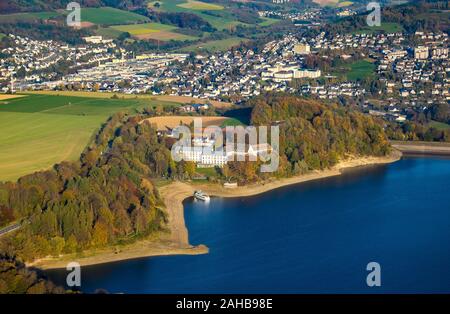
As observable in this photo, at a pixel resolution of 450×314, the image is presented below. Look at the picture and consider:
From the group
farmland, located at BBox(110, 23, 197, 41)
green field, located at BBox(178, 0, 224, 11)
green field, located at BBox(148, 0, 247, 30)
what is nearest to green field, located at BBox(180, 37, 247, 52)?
farmland, located at BBox(110, 23, 197, 41)

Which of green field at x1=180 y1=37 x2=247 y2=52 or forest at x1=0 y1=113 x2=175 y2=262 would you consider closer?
forest at x1=0 y1=113 x2=175 y2=262

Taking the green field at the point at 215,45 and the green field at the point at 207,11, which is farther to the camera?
the green field at the point at 207,11

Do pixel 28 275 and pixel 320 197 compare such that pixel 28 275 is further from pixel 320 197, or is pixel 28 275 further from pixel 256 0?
pixel 256 0

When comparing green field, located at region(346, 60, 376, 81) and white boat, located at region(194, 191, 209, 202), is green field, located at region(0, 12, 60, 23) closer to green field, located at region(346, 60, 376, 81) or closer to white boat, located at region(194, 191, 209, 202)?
green field, located at region(346, 60, 376, 81)

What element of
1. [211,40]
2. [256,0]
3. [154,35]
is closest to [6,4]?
[154,35]

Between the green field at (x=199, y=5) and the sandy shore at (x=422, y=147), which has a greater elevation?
the green field at (x=199, y=5)

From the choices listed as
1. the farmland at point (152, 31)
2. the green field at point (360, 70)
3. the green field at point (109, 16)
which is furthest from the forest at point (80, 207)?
the green field at point (109, 16)

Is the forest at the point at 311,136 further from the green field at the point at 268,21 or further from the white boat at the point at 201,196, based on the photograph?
the green field at the point at 268,21
